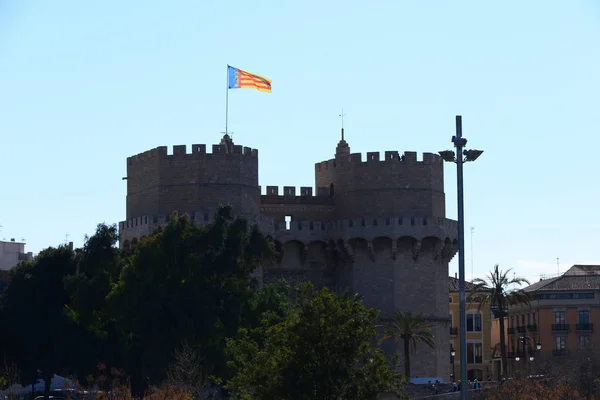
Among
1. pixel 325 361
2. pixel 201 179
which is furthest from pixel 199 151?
pixel 325 361

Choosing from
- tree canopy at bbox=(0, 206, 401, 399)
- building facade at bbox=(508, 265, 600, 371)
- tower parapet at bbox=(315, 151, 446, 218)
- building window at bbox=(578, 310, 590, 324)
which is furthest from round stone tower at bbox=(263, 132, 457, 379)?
building window at bbox=(578, 310, 590, 324)

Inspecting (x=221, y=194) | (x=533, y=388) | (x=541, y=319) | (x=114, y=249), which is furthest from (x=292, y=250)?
(x=541, y=319)

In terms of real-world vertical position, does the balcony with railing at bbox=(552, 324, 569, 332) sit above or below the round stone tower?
below

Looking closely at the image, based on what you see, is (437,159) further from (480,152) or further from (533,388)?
(480,152)

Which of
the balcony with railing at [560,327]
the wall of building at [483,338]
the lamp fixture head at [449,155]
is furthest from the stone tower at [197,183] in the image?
the wall of building at [483,338]

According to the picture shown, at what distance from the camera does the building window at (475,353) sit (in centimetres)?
8706

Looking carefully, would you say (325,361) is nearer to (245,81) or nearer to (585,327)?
(245,81)

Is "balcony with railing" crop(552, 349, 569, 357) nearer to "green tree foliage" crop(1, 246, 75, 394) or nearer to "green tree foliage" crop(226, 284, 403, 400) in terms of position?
"green tree foliage" crop(1, 246, 75, 394)

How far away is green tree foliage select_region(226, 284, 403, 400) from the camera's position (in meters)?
32.6

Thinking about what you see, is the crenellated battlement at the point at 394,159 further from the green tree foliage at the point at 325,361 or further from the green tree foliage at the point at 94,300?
the green tree foliage at the point at 325,361

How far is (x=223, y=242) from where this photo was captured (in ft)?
162

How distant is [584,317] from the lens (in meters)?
82.4

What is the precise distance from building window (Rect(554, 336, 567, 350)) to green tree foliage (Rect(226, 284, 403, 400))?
164 ft

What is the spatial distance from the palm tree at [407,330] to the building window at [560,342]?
24.3 metres
